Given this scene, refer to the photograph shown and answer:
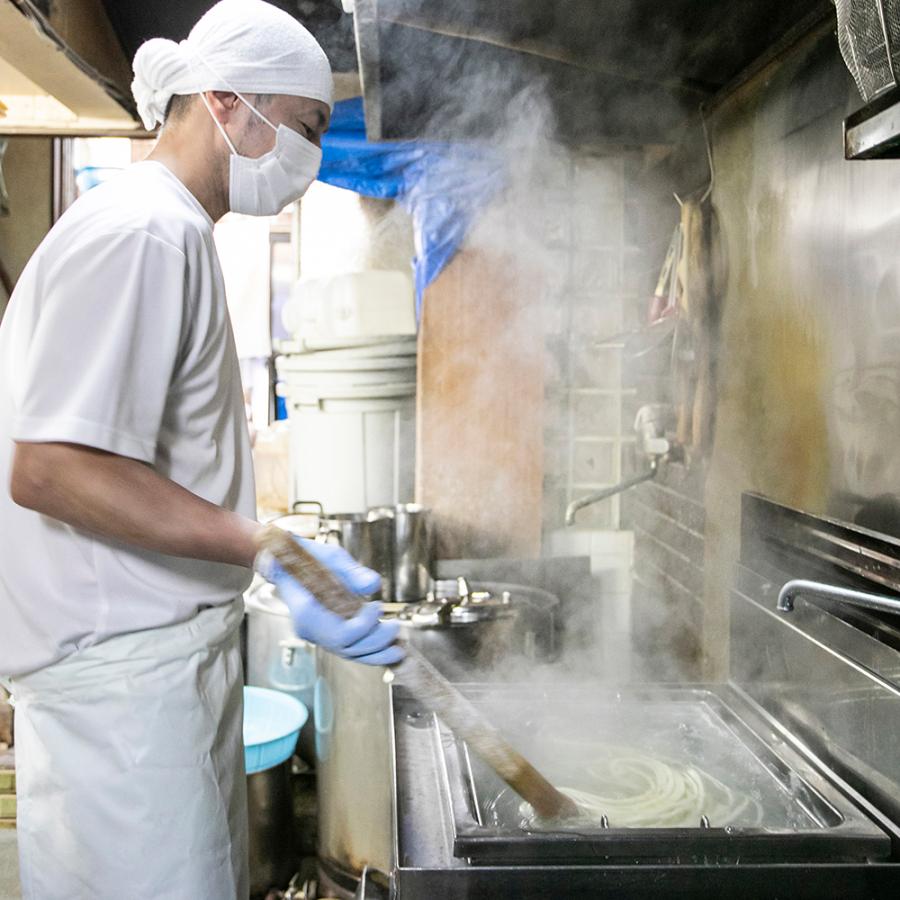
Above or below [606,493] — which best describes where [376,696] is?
below

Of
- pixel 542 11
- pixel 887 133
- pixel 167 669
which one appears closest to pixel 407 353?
pixel 542 11

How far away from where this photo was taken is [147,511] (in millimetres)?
1781

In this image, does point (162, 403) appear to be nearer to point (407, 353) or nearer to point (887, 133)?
point (887, 133)

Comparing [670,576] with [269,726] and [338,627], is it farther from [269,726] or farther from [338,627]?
[338,627]

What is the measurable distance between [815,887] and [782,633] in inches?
35.4

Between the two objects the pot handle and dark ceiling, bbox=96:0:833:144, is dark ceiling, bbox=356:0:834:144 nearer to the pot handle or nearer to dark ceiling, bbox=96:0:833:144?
dark ceiling, bbox=96:0:833:144

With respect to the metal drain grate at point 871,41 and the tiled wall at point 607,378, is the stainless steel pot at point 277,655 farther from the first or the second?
the metal drain grate at point 871,41

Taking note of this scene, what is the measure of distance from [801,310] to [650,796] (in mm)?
1451

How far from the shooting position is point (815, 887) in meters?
1.68

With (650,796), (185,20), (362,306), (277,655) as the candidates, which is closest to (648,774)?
(650,796)

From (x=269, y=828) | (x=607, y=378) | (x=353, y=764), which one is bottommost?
(x=269, y=828)

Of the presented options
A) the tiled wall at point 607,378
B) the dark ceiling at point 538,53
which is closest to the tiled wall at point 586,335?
the tiled wall at point 607,378

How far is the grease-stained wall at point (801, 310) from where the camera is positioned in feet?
7.43

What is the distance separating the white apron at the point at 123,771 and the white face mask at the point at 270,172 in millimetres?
994
